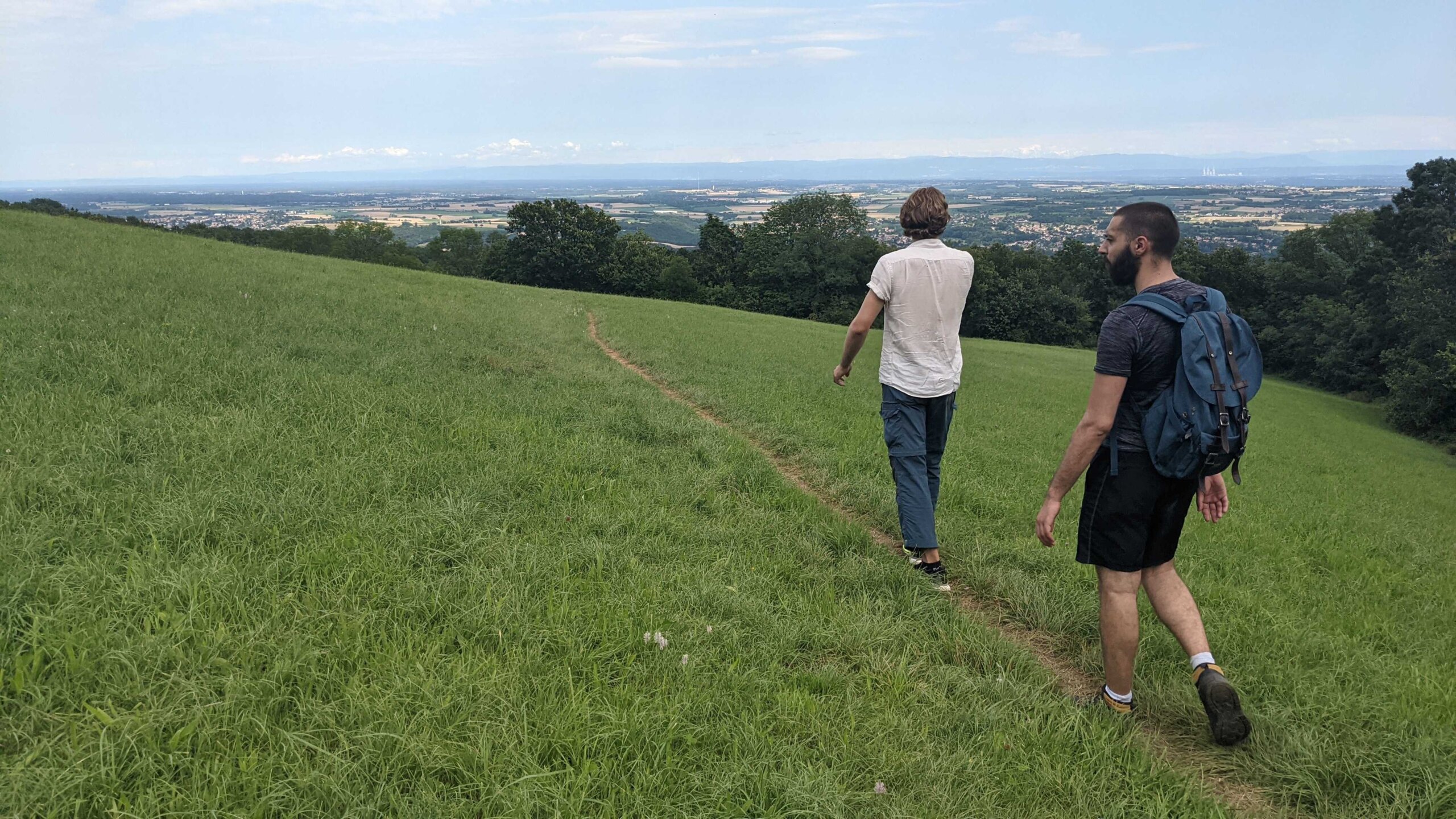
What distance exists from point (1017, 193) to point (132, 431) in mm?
169419

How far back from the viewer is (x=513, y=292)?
23.2m

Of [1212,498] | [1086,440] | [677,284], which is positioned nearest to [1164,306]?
[1086,440]

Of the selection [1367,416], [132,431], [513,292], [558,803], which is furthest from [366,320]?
[1367,416]

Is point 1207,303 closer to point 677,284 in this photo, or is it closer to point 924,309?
point 924,309

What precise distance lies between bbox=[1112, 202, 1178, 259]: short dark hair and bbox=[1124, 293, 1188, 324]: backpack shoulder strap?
0.24 m

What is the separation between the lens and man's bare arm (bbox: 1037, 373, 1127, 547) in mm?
3188

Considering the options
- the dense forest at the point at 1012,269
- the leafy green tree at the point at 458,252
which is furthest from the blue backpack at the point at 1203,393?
the leafy green tree at the point at 458,252

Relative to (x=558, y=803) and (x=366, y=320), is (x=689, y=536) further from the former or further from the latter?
(x=366, y=320)

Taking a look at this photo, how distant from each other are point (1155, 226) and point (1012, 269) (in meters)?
72.9

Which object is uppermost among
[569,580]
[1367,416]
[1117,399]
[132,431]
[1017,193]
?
[1017,193]

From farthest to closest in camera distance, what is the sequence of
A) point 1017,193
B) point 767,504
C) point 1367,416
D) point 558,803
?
point 1017,193
point 1367,416
point 767,504
point 558,803

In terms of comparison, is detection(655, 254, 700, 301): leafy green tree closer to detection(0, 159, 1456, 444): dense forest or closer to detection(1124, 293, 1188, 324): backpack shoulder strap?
detection(0, 159, 1456, 444): dense forest

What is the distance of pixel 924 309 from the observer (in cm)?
470

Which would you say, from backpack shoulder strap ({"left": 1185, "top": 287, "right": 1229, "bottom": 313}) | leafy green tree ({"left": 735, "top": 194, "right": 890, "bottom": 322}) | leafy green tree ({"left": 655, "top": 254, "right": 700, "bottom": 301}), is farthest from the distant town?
backpack shoulder strap ({"left": 1185, "top": 287, "right": 1229, "bottom": 313})
